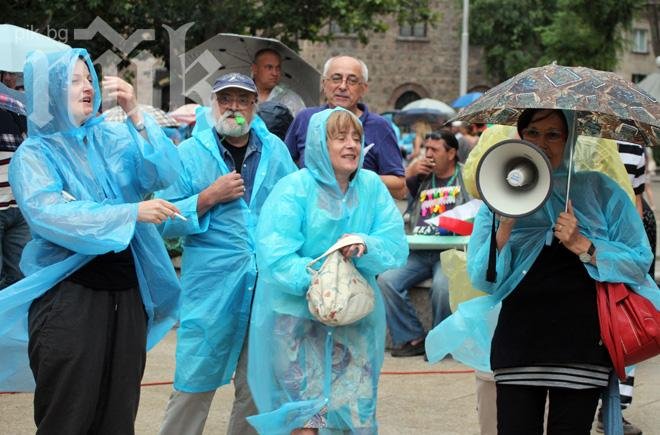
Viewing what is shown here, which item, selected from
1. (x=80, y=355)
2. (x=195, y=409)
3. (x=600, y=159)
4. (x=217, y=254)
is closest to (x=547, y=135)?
(x=600, y=159)

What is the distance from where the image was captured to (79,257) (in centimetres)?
407

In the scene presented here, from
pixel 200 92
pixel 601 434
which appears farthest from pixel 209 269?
pixel 200 92

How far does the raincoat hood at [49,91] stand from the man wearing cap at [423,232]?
4.54 meters

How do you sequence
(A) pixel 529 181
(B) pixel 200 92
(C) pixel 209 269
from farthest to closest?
(B) pixel 200 92
(C) pixel 209 269
(A) pixel 529 181

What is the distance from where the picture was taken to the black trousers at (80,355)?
4.02 meters

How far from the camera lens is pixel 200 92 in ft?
30.7

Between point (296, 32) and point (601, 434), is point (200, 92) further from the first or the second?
point (296, 32)

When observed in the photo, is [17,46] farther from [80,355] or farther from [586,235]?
[586,235]

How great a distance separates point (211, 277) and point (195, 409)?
628 millimetres

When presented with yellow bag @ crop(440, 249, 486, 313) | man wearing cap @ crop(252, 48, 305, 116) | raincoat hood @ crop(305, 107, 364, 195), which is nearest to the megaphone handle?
yellow bag @ crop(440, 249, 486, 313)

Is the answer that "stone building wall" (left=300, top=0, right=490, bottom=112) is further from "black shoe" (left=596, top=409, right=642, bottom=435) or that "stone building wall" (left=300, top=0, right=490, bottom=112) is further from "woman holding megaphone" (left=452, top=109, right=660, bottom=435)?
"woman holding megaphone" (left=452, top=109, right=660, bottom=435)

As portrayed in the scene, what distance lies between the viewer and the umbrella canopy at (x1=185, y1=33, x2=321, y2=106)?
7512 mm

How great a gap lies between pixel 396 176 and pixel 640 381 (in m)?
2.43

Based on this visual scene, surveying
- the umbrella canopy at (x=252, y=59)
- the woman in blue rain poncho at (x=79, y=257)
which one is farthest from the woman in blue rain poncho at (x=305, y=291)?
the umbrella canopy at (x=252, y=59)
